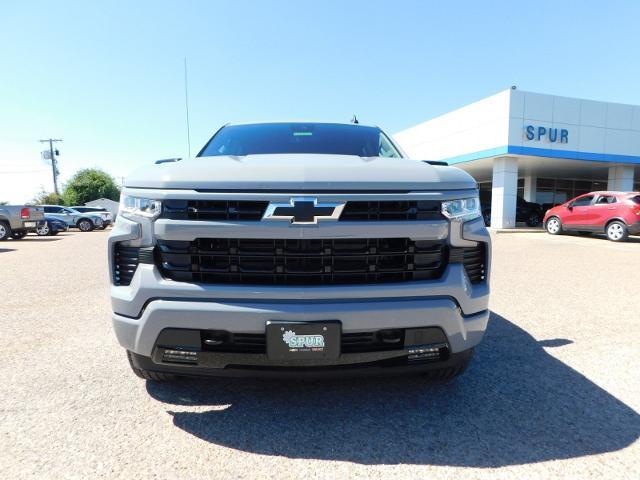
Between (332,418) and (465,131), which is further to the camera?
(465,131)

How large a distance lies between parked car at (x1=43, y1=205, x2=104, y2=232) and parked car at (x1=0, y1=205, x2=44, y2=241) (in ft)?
31.5

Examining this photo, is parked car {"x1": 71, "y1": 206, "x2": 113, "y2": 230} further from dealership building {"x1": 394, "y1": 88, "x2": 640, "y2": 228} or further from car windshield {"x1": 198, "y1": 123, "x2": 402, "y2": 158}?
car windshield {"x1": 198, "y1": 123, "x2": 402, "y2": 158}

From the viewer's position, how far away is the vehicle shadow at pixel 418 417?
1.87 meters

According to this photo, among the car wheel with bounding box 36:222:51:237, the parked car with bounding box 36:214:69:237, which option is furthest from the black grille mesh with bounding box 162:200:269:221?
the car wheel with bounding box 36:222:51:237

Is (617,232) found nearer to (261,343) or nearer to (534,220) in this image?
(534,220)

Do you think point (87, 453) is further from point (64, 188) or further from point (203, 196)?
point (64, 188)

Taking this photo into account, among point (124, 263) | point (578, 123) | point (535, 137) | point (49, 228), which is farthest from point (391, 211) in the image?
point (49, 228)

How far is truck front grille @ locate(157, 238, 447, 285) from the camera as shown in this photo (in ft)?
6.08

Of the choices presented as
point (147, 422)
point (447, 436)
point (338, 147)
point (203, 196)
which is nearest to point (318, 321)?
point (203, 196)

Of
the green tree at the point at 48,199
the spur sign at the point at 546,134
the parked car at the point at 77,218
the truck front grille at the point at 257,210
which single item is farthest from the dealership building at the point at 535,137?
the green tree at the point at 48,199

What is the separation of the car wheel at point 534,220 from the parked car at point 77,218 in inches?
1055

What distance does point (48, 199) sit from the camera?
56438 millimetres

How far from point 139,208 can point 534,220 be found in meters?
24.1

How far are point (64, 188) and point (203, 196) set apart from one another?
73.3 meters
